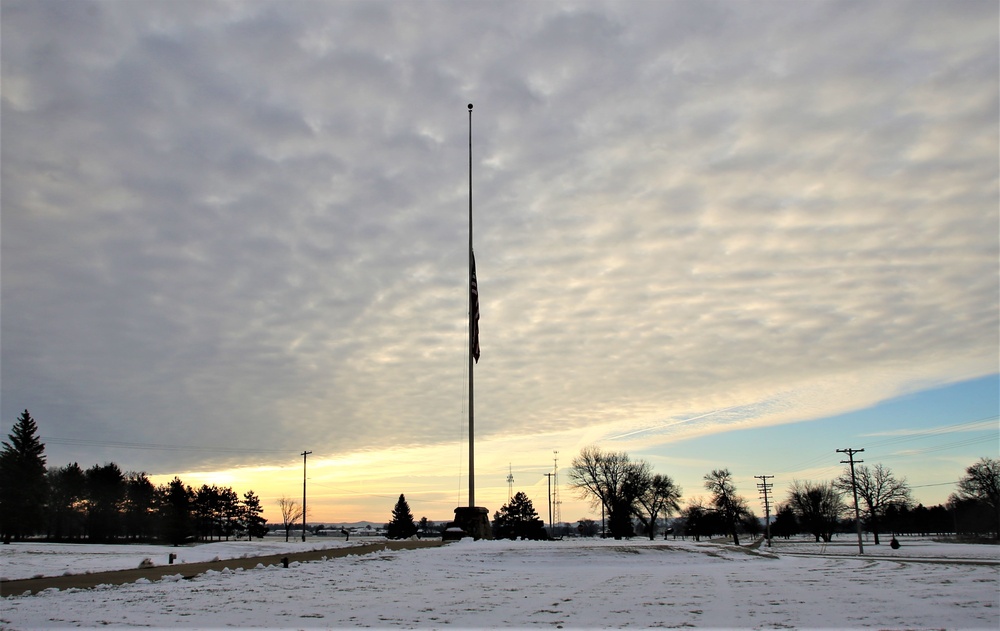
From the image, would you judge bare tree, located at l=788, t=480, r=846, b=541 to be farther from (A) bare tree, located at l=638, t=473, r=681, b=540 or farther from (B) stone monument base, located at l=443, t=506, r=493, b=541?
(B) stone monument base, located at l=443, t=506, r=493, b=541

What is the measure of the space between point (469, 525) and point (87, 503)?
80732 millimetres

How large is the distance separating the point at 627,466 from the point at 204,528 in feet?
234

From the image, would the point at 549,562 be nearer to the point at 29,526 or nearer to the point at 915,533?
the point at 29,526

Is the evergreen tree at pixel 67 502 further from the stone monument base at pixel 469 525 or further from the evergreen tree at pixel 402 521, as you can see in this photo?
the stone monument base at pixel 469 525

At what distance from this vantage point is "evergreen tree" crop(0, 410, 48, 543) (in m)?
66.9

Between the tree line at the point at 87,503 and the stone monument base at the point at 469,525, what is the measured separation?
176 feet

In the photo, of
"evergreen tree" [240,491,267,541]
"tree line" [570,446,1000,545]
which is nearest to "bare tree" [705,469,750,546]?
"tree line" [570,446,1000,545]

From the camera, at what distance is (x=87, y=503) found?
9219 centimetres

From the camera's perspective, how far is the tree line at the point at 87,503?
228 feet

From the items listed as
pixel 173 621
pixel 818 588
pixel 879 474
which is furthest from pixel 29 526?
pixel 879 474

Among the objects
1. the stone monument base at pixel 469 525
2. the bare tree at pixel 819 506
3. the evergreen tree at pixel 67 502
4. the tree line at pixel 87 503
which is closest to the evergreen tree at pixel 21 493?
the tree line at pixel 87 503

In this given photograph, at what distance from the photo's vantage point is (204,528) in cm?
11075

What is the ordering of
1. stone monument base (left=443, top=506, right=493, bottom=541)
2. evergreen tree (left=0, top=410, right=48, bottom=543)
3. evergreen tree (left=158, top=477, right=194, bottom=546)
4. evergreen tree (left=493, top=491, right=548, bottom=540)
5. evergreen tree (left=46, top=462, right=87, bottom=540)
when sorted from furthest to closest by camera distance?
evergreen tree (left=493, top=491, right=548, bottom=540) → evergreen tree (left=46, top=462, right=87, bottom=540) → evergreen tree (left=158, top=477, right=194, bottom=546) → evergreen tree (left=0, top=410, right=48, bottom=543) → stone monument base (left=443, top=506, right=493, bottom=541)

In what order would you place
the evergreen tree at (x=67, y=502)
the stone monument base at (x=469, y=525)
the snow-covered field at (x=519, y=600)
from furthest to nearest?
the evergreen tree at (x=67, y=502) < the stone monument base at (x=469, y=525) < the snow-covered field at (x=519, y=600)
